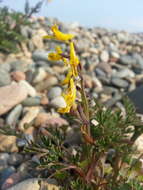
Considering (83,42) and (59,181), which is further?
(83,42)

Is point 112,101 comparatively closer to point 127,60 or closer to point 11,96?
point 11,96

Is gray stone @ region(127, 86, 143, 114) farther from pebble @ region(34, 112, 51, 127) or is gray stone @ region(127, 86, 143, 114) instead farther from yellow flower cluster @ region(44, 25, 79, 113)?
yellow flower cluster @ region(44, 25, 79, 113)

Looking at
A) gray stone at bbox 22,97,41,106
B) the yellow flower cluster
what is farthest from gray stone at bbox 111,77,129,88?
the yellow flower cluster

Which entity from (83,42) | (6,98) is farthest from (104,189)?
(83,42)

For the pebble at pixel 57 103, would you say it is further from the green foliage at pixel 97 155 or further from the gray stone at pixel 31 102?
the green foliage at pixel 97 155

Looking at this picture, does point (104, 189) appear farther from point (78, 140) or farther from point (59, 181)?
point (78, 140)

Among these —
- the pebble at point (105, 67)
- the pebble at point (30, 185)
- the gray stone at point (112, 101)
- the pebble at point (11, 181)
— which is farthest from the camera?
the pebble at point (105, 67)

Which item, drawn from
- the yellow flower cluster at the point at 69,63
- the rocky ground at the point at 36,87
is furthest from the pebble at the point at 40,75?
the yellow flower cluster at the point at 69,63
